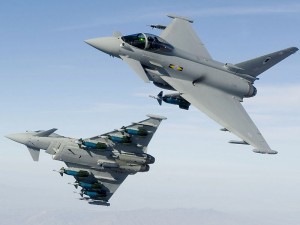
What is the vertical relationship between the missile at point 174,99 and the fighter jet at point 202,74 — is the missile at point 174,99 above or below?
below

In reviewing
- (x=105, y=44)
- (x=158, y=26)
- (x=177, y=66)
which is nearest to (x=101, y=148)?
(x=105, y=44)

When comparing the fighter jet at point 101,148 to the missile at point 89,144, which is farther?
the fighter jet at point 101,148

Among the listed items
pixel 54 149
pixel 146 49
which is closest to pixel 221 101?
pixel 146 49

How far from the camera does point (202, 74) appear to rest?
A: 125ft

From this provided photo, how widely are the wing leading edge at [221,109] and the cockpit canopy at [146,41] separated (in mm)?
2564

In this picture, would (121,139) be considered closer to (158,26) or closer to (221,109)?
(221,109)

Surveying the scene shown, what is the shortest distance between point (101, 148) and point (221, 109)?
35.3 ft

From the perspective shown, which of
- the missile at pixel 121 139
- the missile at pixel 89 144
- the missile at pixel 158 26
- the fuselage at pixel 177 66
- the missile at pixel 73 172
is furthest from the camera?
the missile at pixel 158 26

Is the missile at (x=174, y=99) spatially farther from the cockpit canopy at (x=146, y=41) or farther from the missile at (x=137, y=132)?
the cockpit canopy at (x=146, y=41)

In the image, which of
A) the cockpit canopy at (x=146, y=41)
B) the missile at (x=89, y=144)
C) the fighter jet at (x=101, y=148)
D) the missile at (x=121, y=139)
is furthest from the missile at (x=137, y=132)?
the cockpit canopy at (x=146, y=41)

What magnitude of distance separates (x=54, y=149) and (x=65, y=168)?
2.41 metres

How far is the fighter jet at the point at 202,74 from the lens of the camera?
117ft

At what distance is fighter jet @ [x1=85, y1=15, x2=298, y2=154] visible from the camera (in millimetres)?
35534

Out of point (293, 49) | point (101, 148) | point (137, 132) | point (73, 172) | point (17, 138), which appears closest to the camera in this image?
point (101, 148)
